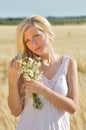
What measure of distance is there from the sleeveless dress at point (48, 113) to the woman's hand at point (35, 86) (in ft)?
0.17

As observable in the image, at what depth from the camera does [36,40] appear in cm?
252

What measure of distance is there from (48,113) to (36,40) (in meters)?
0.33

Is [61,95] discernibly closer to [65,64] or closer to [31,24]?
[65,64]

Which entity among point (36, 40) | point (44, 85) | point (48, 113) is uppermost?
point (36, 40)

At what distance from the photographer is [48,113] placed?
2510mm

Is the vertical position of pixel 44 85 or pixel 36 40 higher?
pixel 36 40

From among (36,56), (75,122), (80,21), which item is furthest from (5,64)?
(80,21)

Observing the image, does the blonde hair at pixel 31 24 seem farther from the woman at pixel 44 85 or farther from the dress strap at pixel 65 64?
the dress strap at pixel 65 64

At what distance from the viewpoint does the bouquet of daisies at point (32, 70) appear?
2490 mm

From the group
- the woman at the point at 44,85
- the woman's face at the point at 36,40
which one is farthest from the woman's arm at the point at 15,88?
the woman's face at the point at 36,40

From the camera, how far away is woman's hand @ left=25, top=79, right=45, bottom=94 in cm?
248

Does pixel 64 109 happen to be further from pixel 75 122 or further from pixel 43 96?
pixel 75 122

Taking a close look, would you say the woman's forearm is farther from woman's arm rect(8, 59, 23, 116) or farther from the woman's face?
the woman's face

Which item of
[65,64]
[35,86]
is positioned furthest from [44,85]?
[65,64]
